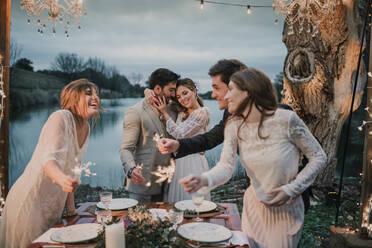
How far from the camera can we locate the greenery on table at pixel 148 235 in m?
1.41

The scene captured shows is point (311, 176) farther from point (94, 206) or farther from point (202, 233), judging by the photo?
point (94, 206)

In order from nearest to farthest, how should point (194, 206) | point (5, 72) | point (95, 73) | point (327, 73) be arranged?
point (194, 206) < point (5, 72) < point (327, 73) < point (95, 73)

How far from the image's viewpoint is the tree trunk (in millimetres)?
4098

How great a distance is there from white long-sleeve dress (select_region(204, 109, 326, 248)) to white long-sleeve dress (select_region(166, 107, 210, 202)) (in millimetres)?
948

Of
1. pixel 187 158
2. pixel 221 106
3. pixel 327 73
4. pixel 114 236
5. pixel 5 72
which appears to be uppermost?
pixel 327 73

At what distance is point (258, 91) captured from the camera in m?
1.56

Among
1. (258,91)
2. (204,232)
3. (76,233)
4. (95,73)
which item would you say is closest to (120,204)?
(76,233)

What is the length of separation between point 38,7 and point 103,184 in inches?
139

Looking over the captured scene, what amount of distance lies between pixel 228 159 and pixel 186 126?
3.08ft

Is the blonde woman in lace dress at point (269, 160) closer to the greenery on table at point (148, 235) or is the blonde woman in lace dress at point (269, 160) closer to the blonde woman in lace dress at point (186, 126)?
the greenery on table at point (148, 235)

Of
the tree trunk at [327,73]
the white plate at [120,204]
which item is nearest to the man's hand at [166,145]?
the white plate at [120,204]

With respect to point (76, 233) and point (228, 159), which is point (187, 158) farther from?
point (76, 233)

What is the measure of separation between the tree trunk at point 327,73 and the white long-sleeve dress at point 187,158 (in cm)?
239

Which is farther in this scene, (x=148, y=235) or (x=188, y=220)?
(x=188, y=220)
